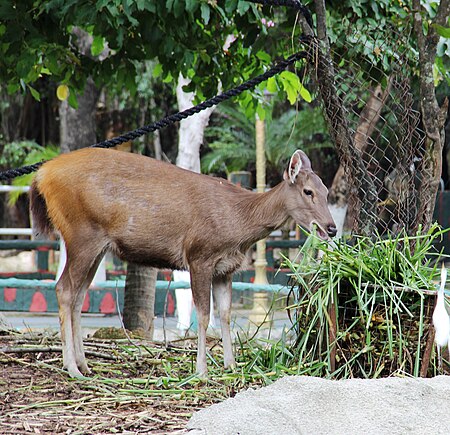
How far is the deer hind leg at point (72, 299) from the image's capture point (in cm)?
564

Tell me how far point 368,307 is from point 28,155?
52.1 feet

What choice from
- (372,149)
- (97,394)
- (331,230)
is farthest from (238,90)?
(97,394)

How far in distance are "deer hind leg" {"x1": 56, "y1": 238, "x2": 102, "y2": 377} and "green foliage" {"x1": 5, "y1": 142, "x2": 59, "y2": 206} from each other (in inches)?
482

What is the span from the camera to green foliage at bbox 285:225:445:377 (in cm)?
492

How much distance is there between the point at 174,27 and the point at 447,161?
15.4 m

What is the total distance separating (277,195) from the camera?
568cm

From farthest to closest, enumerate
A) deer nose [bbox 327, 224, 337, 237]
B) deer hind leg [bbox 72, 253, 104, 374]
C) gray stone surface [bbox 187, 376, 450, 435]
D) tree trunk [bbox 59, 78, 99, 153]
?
1. tree trunk [bbox 59, 78, 99, 153]
2. deer hind leg [bbox 72, 253, 104, 374]
3. deer nose [bbox 327, 224, 337, 237]
4. gray stone surface [bbox 187, 376, 450, 435]

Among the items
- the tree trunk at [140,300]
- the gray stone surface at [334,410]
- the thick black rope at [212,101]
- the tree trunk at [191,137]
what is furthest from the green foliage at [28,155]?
the gray stone surface at [334,410]

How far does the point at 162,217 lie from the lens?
5719 millimetres

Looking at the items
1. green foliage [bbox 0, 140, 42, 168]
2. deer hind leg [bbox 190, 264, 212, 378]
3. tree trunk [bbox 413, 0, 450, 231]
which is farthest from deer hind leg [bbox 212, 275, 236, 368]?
green foliage [bbox 0, 140, 42, 168]

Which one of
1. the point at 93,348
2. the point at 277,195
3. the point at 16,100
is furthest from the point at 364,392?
the point at 16,100

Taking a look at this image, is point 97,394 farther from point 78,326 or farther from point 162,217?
point 162,217

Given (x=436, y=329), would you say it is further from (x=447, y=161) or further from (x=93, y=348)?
(x=447, y=161)

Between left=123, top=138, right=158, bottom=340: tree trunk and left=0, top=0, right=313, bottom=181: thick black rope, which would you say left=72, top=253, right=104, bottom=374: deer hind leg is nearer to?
left=0, top=0, right=313, bottom=181: thick black rope
